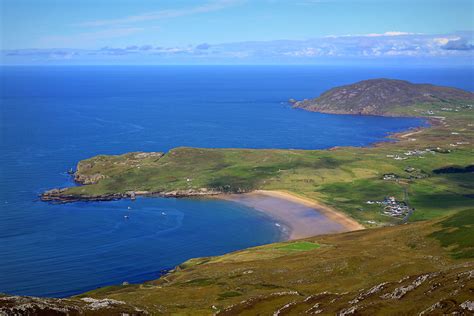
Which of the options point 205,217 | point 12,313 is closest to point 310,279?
point 12,313

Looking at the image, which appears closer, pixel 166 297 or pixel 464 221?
pixel 166 297

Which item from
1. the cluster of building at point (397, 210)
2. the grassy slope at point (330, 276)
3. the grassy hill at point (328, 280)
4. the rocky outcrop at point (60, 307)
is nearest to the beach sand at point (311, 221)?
the grassy hill at point (328, 280)

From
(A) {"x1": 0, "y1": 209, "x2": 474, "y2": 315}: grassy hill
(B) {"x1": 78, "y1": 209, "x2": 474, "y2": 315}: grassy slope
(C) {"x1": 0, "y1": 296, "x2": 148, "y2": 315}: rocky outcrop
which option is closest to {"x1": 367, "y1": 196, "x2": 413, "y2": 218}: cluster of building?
(B) {"x1": 78, "y1": 209, "x2": 474, "y2": 315}: grassy slope

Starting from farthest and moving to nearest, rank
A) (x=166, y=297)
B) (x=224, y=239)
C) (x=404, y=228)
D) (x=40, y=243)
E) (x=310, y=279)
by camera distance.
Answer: (x=224, y=239) < (x=40, y=243) < (x=404, y=228) < (x=310, y=279) < (x=166, y=297)

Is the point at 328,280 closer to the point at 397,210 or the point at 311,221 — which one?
the point at 311,221

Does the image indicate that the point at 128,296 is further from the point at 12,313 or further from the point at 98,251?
the point at 98,251

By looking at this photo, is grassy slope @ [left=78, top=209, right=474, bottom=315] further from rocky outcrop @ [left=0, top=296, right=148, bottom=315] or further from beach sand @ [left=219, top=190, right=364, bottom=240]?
beach sand @ [left=219, top=190, right=364, bottom=240]

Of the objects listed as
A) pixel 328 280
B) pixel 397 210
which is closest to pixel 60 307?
pixel 328 280

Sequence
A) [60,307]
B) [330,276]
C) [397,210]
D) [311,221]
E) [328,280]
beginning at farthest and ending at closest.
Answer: [397,210] → [311,221] → [330,276] → [328,280] → [60,307]

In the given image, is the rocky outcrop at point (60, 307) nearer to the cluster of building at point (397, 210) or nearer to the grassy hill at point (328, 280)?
the grassy hill at point (328, 280)
